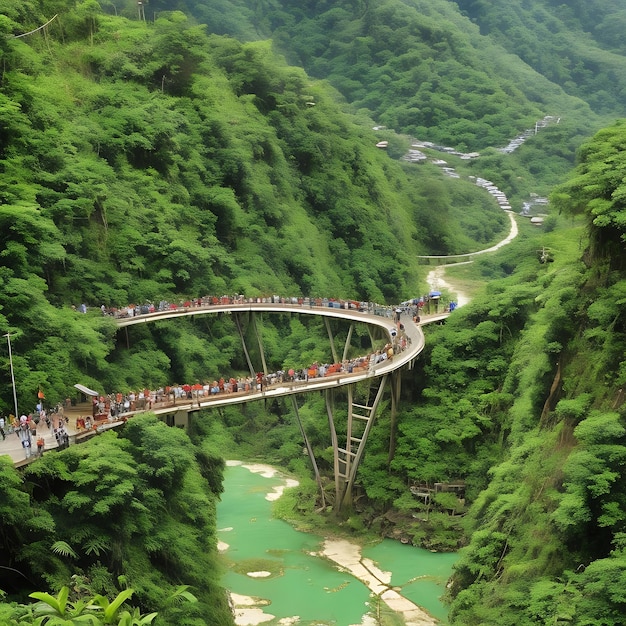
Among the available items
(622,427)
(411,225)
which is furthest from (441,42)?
(622,427)

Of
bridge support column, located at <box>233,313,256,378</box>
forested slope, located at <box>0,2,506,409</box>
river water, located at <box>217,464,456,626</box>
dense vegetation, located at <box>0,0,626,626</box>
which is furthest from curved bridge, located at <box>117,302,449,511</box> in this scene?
forested slope, located at <box>0,2,506,409</box>

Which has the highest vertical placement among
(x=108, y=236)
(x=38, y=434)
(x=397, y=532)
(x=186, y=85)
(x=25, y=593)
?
(x=186, y=85)

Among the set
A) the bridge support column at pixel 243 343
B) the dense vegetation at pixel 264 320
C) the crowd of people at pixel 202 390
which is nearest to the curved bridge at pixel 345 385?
the bridge support column at pixel 243 343

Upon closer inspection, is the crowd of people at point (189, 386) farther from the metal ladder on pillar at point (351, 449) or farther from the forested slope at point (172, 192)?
the forested slope at point (172, 192)

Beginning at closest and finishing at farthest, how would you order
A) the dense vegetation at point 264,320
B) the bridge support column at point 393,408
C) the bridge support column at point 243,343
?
the dense vegetation at point 264,320, the bridge support column at point 393,408, the bridge support column at point 243,343

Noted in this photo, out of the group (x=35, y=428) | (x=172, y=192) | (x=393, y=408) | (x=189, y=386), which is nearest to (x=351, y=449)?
(x=393, y=408)

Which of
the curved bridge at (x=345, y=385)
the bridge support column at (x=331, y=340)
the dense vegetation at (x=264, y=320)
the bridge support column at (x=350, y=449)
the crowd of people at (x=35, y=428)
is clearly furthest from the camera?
the bridge support column at (x=331, y=340)

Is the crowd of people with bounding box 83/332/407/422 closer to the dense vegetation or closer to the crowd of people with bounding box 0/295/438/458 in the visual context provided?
the crowd of people with bounding box 0/295/438/458

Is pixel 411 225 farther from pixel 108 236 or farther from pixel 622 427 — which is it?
pixel 622 427
